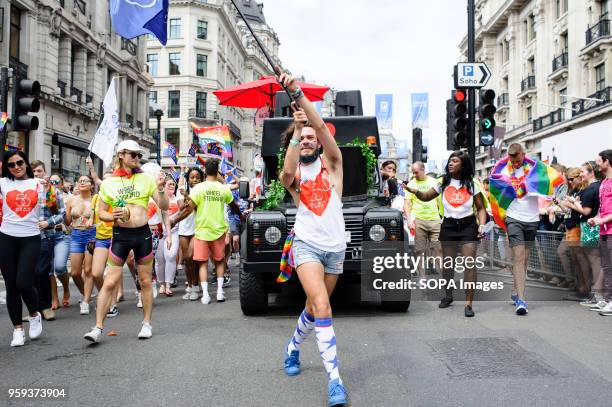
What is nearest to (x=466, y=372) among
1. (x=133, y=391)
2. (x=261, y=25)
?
(x=133, y=391)

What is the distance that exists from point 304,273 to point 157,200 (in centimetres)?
268

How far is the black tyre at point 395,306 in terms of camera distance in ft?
23.8

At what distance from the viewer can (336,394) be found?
3.83 m

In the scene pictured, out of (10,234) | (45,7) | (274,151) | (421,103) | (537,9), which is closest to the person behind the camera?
(10,234)

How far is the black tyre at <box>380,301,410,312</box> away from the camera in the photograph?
7.26m

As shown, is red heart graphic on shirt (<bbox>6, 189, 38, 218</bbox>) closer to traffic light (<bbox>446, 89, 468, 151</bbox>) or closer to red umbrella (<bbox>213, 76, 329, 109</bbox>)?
red umbrella (<bbox>213, 76, 329, 109</bbox>)

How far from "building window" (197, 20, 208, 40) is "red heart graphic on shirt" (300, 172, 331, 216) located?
2404 inches

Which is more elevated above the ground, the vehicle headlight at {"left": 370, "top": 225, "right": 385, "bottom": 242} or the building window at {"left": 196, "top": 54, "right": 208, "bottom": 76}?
the building window at {"left": 196, "top": 54, "right": 208, "bottom": 76}

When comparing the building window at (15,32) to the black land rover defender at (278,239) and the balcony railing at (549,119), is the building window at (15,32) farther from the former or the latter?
the balcony railing at (549,119)

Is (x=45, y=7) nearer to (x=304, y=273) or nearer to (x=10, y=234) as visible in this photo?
(x=10, y=234)

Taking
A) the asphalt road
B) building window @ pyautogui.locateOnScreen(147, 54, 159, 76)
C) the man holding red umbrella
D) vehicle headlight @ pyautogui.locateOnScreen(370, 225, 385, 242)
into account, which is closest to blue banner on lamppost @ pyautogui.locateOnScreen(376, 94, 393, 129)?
the asphalt road

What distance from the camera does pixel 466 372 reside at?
15.1 feet

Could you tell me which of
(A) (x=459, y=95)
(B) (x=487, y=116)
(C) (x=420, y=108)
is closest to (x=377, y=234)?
(A) (x=459, y=95)

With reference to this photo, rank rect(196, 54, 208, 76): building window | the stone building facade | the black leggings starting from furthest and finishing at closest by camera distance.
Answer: rect(196, 54, 208, 76): building window → the stone building facade → the black leggings
